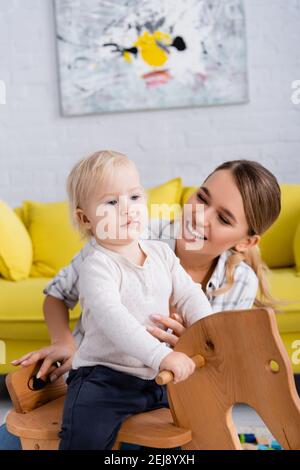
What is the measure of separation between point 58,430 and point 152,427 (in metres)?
0.17

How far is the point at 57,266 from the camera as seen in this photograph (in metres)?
2.89

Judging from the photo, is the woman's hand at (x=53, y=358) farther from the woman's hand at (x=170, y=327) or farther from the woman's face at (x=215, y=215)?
the woman's face at (x=215, y=215)

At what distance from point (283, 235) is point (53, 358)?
5.51ft

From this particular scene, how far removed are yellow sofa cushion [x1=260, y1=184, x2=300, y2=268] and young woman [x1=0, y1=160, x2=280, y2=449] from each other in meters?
1.09

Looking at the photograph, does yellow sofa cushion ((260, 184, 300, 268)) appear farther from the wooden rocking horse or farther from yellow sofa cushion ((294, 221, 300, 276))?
the wooden rocking horse

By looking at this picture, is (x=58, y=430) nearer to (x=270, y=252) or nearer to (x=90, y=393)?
(x=90, y=393)

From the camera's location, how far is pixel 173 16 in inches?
137

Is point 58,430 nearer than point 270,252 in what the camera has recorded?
Yes

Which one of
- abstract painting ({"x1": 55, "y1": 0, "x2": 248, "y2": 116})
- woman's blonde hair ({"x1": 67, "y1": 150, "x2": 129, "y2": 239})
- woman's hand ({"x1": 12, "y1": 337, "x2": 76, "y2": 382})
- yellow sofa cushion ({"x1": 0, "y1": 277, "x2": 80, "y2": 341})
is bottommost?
yellow sofa cushion ({"x1": 0, "y1": 277, "x2": 80, "y2": 341})

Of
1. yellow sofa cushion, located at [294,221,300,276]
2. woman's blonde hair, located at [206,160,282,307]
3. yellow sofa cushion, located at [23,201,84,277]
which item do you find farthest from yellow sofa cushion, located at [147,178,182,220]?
woman's blonde hair, located at [206,160,282,307]

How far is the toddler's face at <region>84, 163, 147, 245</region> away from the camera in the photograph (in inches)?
47.1

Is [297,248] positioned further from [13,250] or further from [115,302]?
[115,302]

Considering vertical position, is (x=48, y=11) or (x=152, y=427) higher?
(x=48, y=11)
